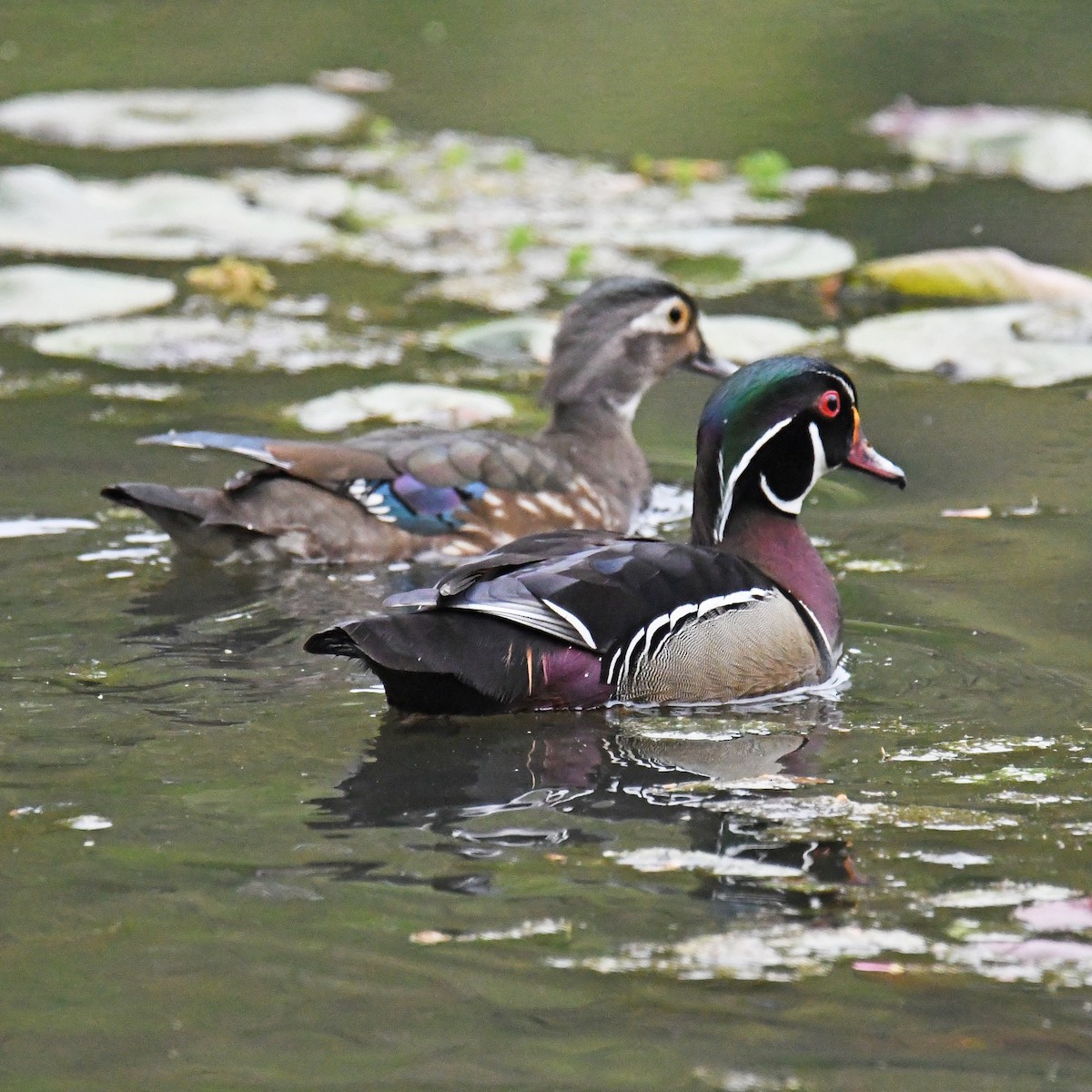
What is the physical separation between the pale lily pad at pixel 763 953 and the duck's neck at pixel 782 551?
226cm

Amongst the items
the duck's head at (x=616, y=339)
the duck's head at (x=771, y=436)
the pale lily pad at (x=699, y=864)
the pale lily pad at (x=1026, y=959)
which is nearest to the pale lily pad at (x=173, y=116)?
the duck's head at (x=616, y=339)

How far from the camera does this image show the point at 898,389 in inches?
354

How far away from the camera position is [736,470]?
6.13 meters

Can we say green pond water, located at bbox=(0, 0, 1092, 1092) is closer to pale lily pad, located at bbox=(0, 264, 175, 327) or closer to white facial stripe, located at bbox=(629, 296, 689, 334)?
pale lily pad, located at bbox=(0, 264, 175, 327)

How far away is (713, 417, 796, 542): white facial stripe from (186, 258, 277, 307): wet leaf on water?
4675 millimetres

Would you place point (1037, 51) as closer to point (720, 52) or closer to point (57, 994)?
point (720, 52)

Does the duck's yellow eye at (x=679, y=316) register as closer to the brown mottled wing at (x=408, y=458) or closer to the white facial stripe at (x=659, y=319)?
the white facial stripe at (x=659, y=319)

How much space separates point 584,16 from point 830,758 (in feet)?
42.5

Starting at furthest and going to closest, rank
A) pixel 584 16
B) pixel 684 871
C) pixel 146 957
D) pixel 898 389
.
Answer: pixel 584 16 → pixel 898 389 → pixel 684 871 → pixel 146 957

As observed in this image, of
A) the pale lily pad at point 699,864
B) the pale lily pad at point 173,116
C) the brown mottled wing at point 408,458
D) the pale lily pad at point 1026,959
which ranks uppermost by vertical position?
the pale lily pad at point 173,116

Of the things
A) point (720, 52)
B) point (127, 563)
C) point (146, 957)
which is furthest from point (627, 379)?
point (720, 52)

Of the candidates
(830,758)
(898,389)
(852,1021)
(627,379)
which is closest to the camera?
(852,1021)

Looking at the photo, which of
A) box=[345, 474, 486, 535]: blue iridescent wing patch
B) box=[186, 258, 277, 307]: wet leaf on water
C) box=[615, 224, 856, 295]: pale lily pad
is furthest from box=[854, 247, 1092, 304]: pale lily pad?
box=[345, 474, 486, 535]: blue iridescent wing patch

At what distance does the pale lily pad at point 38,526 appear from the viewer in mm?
7059
